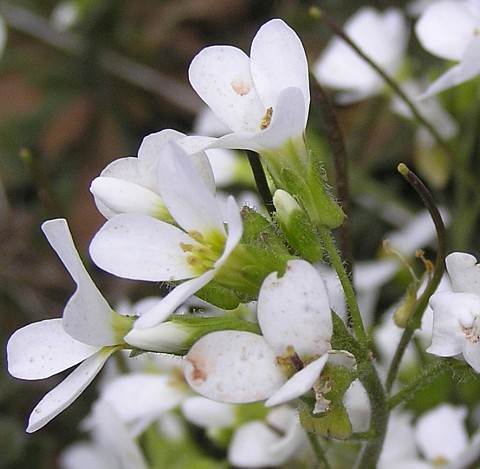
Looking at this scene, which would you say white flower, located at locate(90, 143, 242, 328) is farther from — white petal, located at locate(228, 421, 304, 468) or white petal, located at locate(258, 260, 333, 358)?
white petal, located at locate(228, 421, 304, 468)

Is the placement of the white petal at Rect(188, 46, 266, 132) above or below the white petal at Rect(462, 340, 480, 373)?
above

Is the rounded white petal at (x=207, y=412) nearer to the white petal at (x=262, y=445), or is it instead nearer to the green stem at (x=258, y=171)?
the white petal at (x=262, y=445)

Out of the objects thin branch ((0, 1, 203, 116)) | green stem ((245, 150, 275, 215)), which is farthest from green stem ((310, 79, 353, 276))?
thin branch ((0, 1, 203, 116))

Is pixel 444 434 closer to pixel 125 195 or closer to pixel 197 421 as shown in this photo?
pixel 197 421

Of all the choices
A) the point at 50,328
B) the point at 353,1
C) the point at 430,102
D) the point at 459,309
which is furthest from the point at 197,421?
the point at 353,1

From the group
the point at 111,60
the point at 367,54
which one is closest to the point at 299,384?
the point at 367,54

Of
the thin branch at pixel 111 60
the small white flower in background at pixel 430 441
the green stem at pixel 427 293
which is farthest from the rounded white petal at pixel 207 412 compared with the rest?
the thin branch at pixel 111 60
